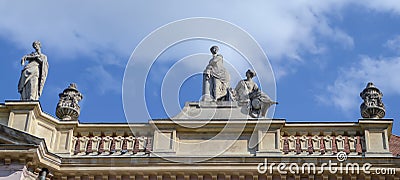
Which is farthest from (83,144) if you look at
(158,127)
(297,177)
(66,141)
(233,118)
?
(297,177)

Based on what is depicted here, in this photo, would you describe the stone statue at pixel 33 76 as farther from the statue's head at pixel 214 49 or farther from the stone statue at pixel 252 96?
the stone statue at pixel 252 96

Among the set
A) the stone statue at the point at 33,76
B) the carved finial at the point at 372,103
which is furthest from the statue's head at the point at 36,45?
the carved finial at the point at 372,103

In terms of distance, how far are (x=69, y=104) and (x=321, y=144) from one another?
6689 millimetres

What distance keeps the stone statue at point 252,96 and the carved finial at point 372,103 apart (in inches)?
93.6

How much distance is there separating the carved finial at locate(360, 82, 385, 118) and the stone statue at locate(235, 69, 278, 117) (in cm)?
238

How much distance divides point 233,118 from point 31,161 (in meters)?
5.23

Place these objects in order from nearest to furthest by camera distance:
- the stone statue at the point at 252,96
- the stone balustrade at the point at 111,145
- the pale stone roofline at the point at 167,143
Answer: the pale stone roofline at the point at 167,143 → the stone balustrade at the point at 111,145 → the stone statue at the point at 252,96

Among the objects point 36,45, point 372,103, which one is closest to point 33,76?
point 36,45

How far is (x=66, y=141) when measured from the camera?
23.9 meters

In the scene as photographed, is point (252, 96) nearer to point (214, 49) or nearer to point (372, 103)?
point (214, 49)

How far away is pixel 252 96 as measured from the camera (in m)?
24.6

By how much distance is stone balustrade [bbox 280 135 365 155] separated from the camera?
2325cm

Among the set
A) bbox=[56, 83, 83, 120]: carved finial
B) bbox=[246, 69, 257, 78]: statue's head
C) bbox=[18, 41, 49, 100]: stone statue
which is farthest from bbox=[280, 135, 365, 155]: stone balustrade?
bbox=[18, 41, 49, 100]: stone statue

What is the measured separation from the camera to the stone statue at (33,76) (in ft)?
80.3
